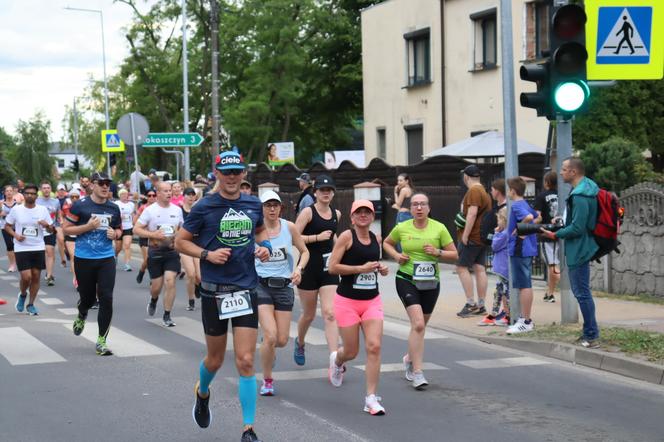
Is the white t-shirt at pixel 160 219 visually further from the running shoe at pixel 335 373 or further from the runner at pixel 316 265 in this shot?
the running shoe at pixel 335 373

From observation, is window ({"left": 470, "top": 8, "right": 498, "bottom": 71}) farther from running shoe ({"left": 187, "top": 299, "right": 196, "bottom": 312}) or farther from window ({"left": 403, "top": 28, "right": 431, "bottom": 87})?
running shoe ({"left": 187, "top": 299, "right": 196, "bottom": 312})

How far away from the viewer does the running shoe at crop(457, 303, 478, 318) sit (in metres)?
13.8

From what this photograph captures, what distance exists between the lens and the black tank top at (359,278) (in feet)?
27.9

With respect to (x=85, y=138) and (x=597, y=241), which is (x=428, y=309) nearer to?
(x=597, y=241)

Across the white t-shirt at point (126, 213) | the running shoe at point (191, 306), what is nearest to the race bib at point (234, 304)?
the running shoe at point (191, 306)

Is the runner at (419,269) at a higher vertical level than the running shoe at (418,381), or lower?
higher

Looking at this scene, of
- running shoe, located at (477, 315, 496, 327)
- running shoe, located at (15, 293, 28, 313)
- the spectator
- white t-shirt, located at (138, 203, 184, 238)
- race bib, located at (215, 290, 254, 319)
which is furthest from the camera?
running shoe, located at (15, 293, 28, 313)

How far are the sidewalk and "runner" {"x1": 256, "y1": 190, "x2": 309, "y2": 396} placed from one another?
3.13 metres

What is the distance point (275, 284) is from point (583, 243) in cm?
352

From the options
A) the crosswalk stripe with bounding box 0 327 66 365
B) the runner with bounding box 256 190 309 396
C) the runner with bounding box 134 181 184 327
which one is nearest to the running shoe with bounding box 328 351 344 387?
the runner with bounding box 256 190 309 396

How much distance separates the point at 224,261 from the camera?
7.03 meters

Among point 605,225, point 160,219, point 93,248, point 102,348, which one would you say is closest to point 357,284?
point 605,225

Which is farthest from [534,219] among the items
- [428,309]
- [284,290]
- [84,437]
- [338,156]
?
[338,156]

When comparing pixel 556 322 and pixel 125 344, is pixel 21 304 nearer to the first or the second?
Answer: pixel 125 344
